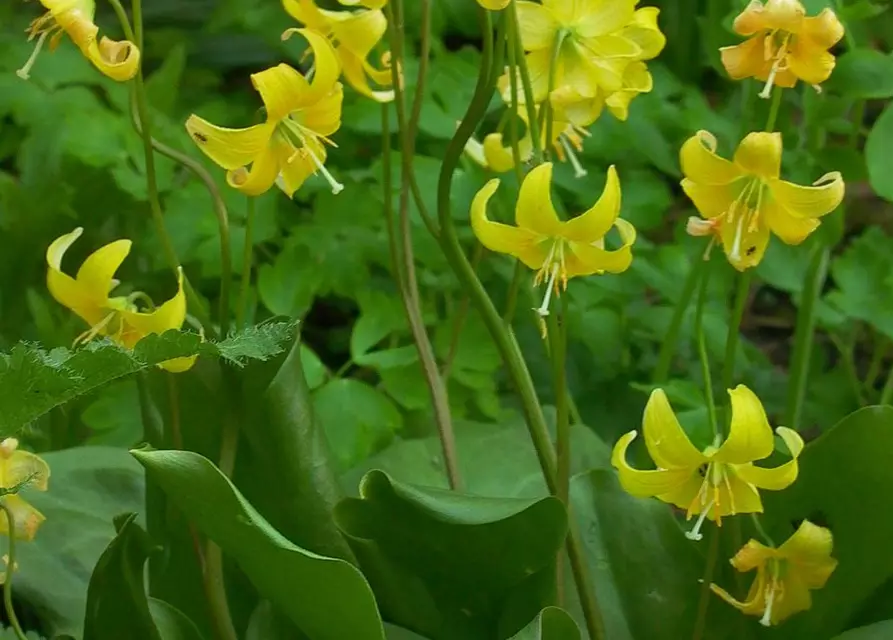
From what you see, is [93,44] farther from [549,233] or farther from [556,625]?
[556,625]

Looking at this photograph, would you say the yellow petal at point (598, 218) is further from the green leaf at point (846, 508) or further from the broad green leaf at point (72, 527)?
the broad green leaf at point (72, 527)

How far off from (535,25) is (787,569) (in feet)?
0.98

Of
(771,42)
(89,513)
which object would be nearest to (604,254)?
(771,42)

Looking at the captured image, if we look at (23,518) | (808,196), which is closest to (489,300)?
(808,196)

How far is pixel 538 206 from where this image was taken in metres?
0.43

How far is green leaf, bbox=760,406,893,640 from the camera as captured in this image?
531 millimetres

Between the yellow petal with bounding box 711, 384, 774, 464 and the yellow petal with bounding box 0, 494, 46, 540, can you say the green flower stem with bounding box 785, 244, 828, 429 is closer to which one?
the yellow petal with bounding box 711, 384, 774, 464

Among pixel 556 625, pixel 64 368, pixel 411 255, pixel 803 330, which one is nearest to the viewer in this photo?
pixel 64 368

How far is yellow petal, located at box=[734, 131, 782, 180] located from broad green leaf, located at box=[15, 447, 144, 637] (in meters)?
0.43

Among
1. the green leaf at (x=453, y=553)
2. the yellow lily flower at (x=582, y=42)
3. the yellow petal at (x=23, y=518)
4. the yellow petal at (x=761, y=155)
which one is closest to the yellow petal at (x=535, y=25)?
the yellow lily flower at (x=582, y=42)

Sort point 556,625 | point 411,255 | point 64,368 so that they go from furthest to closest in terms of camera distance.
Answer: point 411,255 < point 556,625 < point 64,368

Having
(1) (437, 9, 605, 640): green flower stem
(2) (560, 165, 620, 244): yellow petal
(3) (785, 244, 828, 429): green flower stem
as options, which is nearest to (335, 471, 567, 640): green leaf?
(1) (437, 9, 605, 640): green flower stem

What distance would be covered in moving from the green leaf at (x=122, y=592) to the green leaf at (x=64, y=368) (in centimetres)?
11

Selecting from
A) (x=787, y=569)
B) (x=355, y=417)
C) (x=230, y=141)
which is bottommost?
(x=355, y=417)
